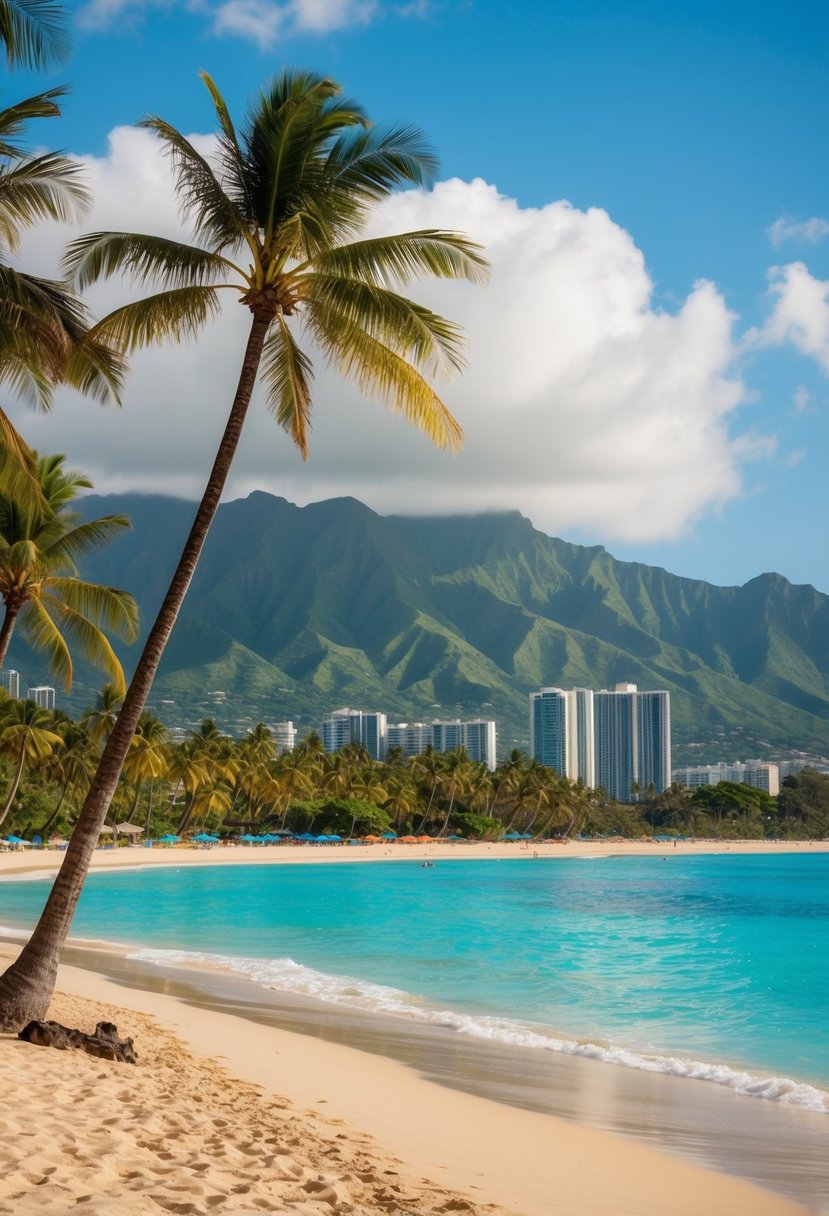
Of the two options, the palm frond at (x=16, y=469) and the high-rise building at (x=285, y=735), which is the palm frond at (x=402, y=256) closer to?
the palm frond at (x=16, y=469)

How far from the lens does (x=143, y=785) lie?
76688 millimetres

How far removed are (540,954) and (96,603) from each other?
13689mm

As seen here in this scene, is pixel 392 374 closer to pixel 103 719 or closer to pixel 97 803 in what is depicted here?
pixel 97 803

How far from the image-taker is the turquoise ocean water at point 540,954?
1373cm

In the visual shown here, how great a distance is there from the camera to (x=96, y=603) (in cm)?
1548

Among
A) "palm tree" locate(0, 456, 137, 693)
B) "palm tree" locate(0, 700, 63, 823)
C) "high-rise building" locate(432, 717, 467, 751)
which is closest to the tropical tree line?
"palm tree" locate(0, 700, 63, 823)

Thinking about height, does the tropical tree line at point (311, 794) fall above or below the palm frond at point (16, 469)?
below

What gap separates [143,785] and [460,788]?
105ft

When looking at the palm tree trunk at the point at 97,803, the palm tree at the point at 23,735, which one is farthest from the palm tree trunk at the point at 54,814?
the palm tree trunk at the point at 97,803

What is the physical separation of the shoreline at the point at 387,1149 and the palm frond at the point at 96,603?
600 centimetres

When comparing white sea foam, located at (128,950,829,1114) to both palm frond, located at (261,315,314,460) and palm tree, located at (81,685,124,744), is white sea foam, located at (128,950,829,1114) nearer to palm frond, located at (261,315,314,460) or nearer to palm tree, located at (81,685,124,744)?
palm frond, located at (261,315,314,460)

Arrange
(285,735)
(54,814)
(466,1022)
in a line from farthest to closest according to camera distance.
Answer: (285,735)
(54,814)
(466,1022)

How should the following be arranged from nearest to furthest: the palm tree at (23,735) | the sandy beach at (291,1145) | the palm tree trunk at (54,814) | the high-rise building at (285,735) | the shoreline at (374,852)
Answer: the sandy beach at (291,1145) → the palm tree at (23,735) → the shoreline at (374,852) → the palm tree trunk at (54,814) → the high-rise building at (285,735)

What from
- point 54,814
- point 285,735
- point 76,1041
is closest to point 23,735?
point 54,814
